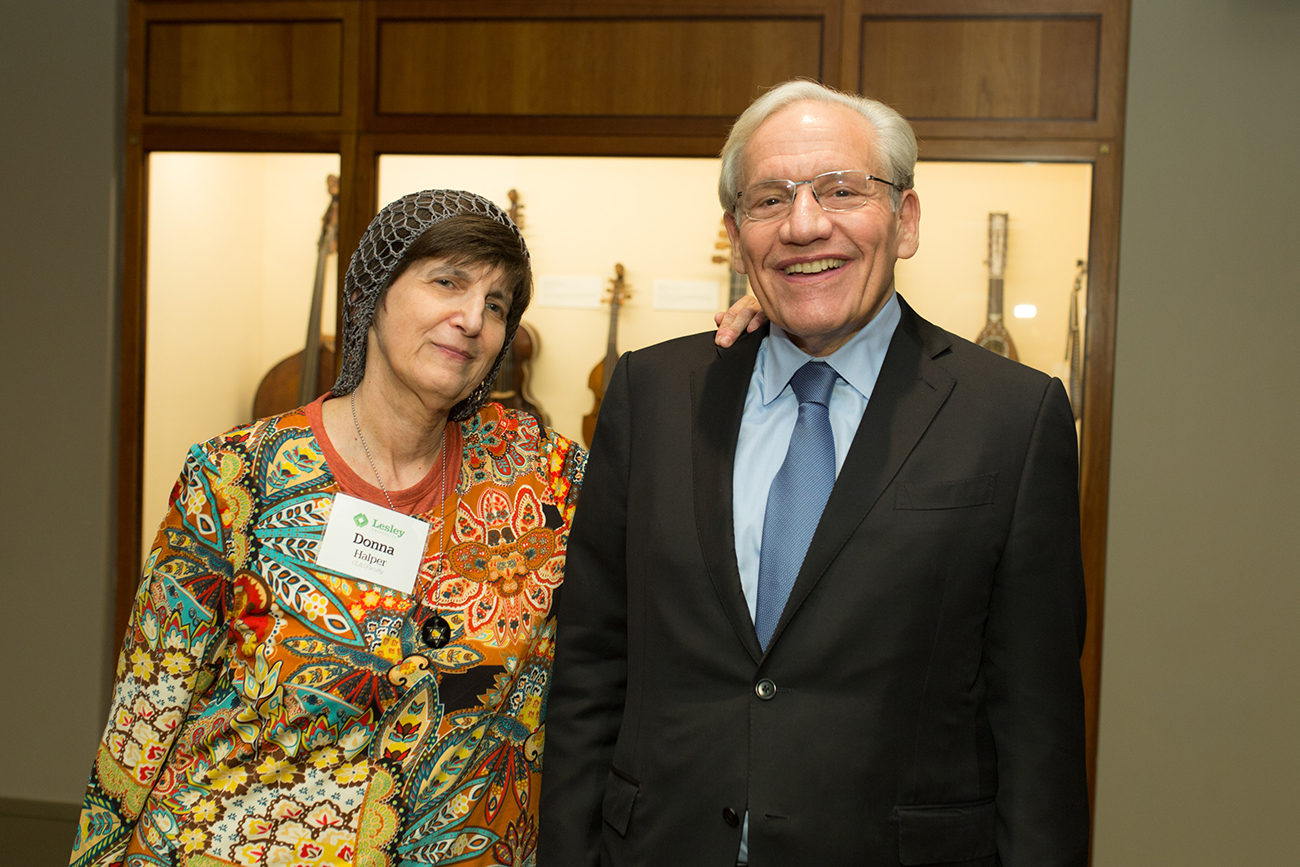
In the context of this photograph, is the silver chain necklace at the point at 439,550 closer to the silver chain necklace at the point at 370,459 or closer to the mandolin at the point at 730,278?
the silver chain necklace at the point at 370,459

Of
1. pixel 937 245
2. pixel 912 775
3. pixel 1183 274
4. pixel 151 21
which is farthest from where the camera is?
pixel 151 21

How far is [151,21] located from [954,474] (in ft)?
10.4

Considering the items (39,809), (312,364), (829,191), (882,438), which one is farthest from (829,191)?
(39,809)

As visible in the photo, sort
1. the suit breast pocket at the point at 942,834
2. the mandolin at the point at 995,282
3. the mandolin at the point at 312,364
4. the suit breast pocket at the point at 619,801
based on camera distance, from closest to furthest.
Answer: the suit breast pocket at the point at 942,834
the suit breast pocket at the point at 619,801
the mandolin at the point at 995,282
the mandolin at the point at 312,364

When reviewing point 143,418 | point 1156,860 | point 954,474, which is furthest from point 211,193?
point 1156,860

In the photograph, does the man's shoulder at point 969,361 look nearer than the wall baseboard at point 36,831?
Yes

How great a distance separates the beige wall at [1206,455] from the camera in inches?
110

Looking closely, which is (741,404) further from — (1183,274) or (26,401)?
(26,401)

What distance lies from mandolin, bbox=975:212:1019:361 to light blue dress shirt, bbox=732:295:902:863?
5.41 feet

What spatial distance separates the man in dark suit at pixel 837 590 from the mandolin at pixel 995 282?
65.1 inches

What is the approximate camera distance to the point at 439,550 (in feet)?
5.04

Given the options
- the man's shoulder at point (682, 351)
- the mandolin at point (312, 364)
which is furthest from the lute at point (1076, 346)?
the mandolin at point (312, 364)

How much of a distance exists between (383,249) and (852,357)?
2.40ft

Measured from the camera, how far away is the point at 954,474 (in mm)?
1282
